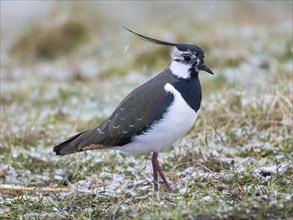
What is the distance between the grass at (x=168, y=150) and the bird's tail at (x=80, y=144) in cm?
32

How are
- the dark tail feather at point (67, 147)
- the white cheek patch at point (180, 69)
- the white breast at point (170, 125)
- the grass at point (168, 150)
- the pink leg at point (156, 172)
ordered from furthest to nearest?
the dark tail feather at point (67, 147) → the pink leg at point (156, 172) → the white cheek patch at point (180, 69) → the white breast at point (170, 125) → the grass at point (168, 150)

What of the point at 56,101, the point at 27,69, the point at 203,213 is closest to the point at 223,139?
the point at 203,213

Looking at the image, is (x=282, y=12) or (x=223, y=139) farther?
(x=282, y=12)

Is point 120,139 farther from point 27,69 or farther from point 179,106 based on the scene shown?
point 27,69

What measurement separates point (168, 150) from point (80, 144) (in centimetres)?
131

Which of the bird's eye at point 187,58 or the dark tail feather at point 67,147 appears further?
the dark tail feather at point 67,147

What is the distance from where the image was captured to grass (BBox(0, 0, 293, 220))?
487cm

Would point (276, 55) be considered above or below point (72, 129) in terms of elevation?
above

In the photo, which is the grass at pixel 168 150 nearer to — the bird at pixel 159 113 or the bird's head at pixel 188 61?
the bird at pixel 159 113

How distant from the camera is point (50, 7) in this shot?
1178cm

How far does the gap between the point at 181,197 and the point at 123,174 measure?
1.14 metres

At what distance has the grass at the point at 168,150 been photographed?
4.87 m

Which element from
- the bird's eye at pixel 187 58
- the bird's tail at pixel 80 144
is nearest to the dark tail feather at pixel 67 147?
the bird's tail at pixel 80 144

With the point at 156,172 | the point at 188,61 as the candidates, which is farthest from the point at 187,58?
the point at 156,172
